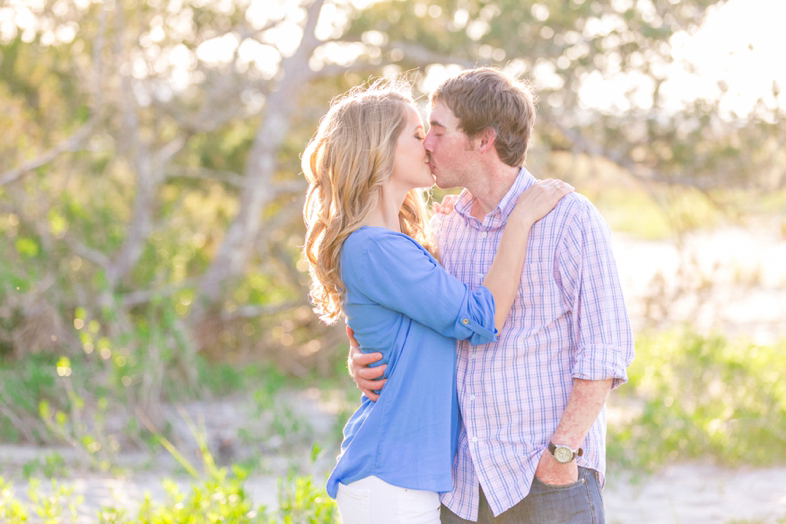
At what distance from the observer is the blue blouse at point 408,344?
2150 mm

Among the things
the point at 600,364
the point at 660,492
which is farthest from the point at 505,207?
the point at 660,492

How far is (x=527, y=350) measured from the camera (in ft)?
7.29

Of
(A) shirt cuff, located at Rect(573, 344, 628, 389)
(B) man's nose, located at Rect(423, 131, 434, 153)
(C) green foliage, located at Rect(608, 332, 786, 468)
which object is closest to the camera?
(A) shirt cuff, located at Rect(573, 344, 628, 389)

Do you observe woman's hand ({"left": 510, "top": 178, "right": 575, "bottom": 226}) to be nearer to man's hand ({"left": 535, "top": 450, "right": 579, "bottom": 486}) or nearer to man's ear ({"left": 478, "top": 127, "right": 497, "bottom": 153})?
man's ear ({"left": 478, "top": 127, "right": 497, "bottom": 153})

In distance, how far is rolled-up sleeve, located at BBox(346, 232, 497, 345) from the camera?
2.14 m

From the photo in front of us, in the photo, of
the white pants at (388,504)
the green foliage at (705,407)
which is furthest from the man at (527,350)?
the green foliage at (705,407)

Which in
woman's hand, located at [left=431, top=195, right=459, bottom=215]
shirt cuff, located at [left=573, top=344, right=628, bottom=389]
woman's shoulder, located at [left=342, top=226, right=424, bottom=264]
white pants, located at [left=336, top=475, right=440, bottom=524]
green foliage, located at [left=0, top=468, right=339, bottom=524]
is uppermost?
woman's hand, located at [left=431, top=195, right=459, bottom=215]

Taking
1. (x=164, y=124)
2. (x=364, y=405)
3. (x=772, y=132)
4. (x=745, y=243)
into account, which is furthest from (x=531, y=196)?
(x=745, y=243)

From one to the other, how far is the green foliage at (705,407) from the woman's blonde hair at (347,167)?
359 centimetres

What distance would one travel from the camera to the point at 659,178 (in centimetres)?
761

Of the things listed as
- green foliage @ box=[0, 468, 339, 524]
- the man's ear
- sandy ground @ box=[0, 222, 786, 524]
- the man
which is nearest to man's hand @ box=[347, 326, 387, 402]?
the man

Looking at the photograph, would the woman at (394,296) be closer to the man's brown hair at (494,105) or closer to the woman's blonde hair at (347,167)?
the woman's blonde hair at (347,167)

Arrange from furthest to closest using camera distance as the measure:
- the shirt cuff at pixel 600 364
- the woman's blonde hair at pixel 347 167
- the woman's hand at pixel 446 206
→ the woman's hand at pixel 446 206
the woman's blonde hair at pixel 347 167
the shirt cuff at pixel 600 364

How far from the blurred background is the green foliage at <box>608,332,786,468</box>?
24 millimetres
